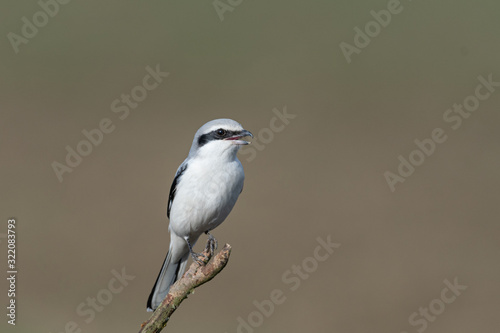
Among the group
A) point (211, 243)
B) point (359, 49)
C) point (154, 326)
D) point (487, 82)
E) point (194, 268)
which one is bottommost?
point (154, 326)

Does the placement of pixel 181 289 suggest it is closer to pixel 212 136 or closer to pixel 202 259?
pixel 202 259

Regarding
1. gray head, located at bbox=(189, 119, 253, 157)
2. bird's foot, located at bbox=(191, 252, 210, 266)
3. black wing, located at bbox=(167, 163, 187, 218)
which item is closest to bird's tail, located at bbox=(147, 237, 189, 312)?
black wing, located at bbox=(167, 163, 187, 218)

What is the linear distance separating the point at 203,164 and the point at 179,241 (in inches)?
28.9

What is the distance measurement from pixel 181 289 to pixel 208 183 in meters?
1.07

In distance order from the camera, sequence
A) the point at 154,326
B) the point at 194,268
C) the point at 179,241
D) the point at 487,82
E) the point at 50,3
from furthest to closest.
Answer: the point at 50,3 < the point at 487,82 < the point at 179,241 < the point at 194,268 < the point at 154,326

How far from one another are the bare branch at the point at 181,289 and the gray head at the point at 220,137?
3.00 ft

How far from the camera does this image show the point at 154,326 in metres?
2.61

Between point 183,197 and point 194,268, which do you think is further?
point 183,197

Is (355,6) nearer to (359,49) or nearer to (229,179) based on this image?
(359,49)

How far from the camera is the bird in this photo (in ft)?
12.0

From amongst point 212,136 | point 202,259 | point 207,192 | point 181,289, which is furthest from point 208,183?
point 181,289

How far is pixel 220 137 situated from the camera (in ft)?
12.1

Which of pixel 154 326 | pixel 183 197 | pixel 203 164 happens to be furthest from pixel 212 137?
pixel 154 326

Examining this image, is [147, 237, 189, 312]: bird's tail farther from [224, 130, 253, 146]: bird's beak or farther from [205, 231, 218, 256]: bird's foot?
[224, 130, 253, 146]: bird's beak
